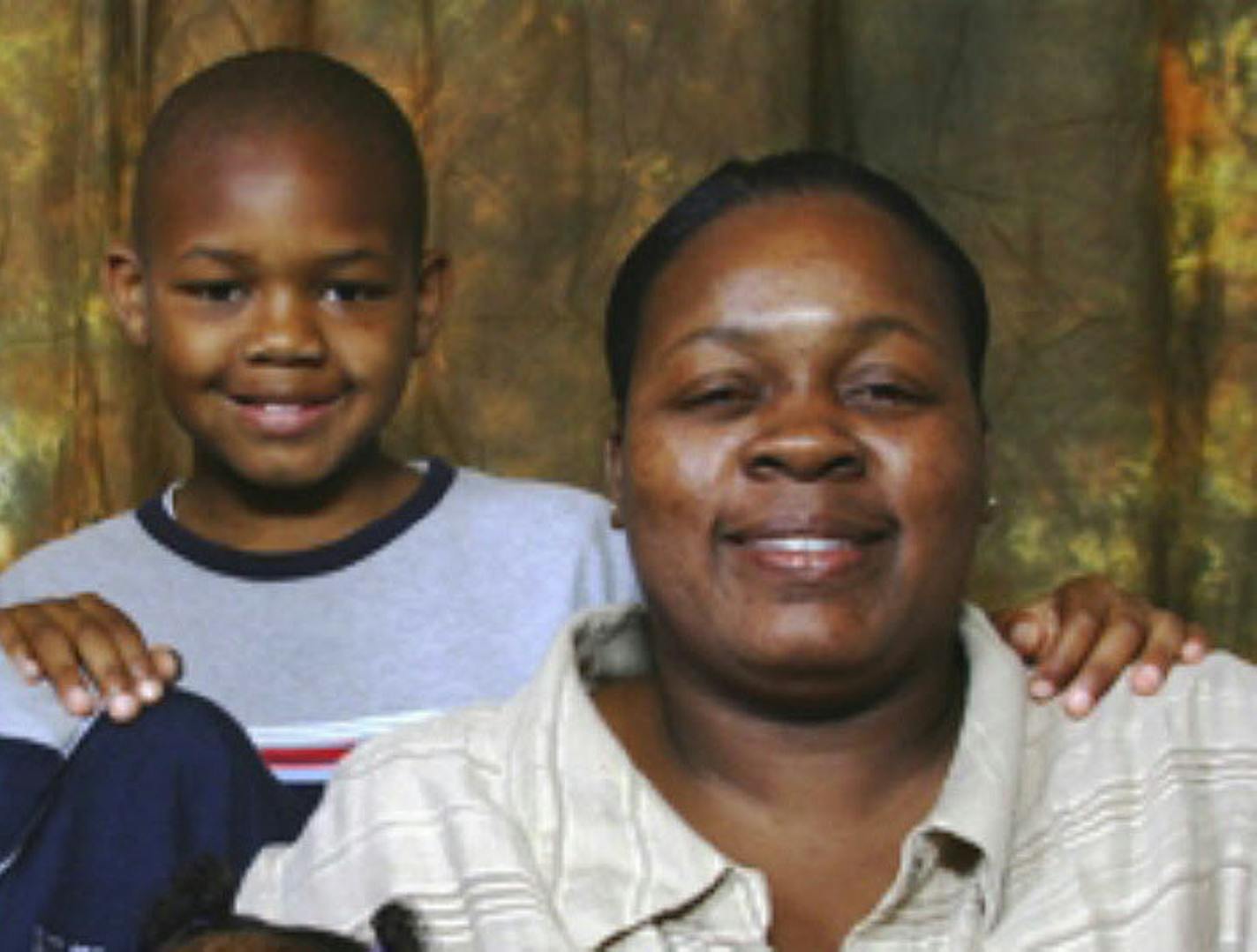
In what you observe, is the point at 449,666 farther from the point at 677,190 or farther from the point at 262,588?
the point at 677,190

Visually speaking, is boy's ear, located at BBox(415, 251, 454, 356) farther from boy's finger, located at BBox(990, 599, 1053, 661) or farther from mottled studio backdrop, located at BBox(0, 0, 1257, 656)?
boy's finger, located at BBox(990, 599, 1053, 661)

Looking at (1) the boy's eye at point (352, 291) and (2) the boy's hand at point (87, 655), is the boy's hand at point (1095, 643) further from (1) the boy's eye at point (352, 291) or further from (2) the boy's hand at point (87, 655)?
(1) the boy's eye at point (352, 291)

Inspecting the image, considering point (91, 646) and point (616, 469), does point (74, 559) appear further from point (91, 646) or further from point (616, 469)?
point (616, 469)

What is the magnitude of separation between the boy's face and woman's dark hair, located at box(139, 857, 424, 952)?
0.81 meters

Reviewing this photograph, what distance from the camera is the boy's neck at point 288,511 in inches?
85.4

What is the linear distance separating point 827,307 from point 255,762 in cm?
55

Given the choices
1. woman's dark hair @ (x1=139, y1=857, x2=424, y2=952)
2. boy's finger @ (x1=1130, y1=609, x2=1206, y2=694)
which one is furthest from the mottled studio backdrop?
woman's dark hair @ (x1=139, y1=857, x2=424, y2=952)

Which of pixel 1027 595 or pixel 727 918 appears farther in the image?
pixel 1027 595

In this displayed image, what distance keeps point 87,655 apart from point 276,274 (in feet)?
1.73

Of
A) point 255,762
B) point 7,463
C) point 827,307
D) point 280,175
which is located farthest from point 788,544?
point 7,463

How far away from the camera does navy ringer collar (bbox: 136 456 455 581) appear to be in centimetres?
213

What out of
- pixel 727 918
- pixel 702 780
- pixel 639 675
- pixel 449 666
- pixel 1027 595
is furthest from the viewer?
pixel 1027 595

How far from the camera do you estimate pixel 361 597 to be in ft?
6.95

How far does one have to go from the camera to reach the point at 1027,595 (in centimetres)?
254
